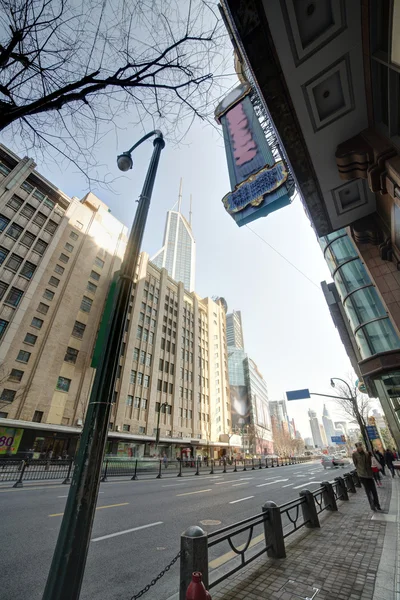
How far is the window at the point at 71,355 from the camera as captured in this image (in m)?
35.6

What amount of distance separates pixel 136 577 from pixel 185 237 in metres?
142

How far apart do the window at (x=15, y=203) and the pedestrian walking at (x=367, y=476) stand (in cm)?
4747

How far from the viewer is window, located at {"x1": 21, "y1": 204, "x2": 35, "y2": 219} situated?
38.5 meters

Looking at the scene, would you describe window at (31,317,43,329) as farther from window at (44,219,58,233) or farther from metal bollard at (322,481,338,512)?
metal bollard at (322,481,338,512)

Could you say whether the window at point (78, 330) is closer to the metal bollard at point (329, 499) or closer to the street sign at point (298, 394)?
the street sign at point (298, 394)

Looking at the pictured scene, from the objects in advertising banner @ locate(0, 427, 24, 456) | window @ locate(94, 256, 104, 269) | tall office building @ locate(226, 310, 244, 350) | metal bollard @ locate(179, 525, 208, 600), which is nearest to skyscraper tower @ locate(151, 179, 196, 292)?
tall office building @ locate(226, 310, 244, 350)

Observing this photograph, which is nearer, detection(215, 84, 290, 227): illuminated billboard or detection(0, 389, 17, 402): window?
detection(215, 84, 290, 227): illuminated billboard

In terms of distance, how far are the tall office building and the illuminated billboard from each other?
4707 inches

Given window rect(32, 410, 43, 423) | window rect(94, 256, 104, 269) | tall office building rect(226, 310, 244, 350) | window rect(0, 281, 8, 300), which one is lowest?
window rect(32, 410, 43, 423)

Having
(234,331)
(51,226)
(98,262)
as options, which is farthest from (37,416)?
(234,331)

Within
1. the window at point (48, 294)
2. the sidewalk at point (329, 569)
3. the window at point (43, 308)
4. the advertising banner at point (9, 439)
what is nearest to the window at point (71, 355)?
the window at point (43, 308)

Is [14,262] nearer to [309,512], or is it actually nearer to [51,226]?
[51,226]

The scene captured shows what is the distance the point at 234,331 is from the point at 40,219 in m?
104

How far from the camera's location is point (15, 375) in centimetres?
3028
